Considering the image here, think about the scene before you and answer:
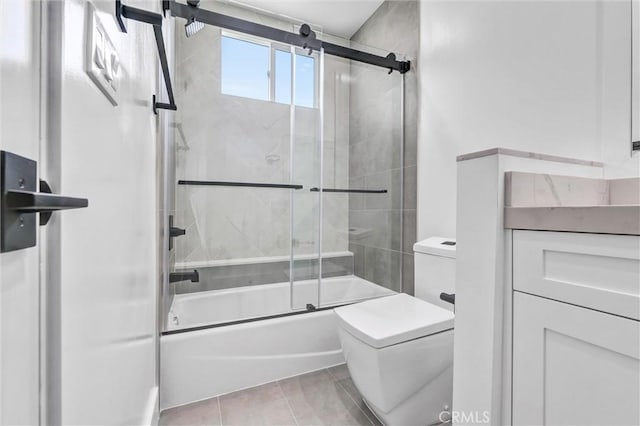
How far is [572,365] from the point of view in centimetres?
53

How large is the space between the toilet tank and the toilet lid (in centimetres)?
9

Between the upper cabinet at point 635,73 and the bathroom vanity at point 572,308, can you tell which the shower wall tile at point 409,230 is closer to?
the upper cabinet at point 635,73

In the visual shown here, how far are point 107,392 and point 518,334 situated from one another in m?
0.88

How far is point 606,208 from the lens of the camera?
1.61 ft

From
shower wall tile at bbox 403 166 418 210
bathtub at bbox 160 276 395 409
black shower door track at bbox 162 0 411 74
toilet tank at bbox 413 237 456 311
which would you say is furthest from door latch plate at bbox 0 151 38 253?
shower wall tile at bbox 403 166 418 210

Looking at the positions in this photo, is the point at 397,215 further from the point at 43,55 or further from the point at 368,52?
the point at 43,55

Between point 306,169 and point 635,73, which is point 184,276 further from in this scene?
point 635,73

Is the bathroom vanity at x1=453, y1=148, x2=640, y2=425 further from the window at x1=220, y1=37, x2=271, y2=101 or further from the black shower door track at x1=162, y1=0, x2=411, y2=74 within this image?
the window at x1=220, y1=37, x2=271, y2=101

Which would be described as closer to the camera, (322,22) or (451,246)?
(451,246)

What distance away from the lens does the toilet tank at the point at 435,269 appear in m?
1.39

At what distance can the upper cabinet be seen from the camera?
2.94ft

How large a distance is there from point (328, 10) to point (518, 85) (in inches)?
66.1

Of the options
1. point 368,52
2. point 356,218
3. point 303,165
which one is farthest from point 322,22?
point 356,218

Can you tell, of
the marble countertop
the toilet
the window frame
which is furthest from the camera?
the window frame
